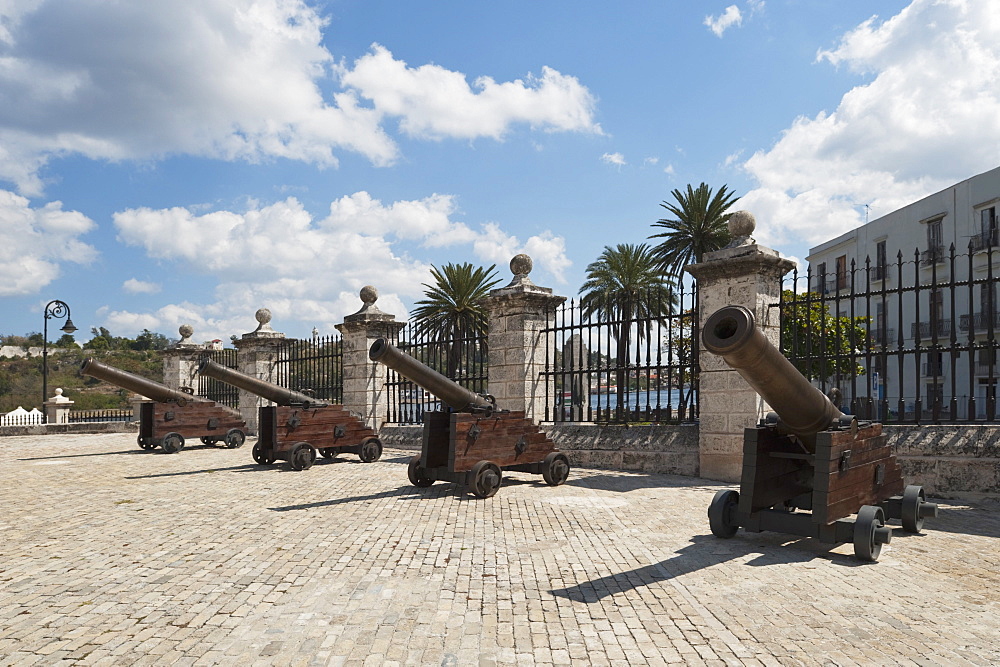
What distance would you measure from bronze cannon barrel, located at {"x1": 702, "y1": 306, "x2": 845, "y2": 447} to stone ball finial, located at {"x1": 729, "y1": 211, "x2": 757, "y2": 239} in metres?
4.37

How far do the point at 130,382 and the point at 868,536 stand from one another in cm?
1412

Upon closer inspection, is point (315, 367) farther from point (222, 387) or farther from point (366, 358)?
point (222, 387)

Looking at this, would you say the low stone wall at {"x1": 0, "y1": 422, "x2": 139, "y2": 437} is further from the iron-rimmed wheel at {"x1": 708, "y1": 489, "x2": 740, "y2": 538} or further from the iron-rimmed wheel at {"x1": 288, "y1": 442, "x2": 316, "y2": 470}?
the iron-rimmed wheel at {"x1": 708, "y1": 489, "x2": 740, "y2": 538}

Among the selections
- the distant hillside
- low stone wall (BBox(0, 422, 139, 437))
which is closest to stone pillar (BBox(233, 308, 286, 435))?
low stone wall (BBox(0, 422, 139, 437))

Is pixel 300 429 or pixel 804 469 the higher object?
pixel 804 469

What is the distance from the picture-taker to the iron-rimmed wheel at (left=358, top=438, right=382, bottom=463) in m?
12.6

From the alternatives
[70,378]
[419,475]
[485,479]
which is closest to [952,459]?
[485,479]

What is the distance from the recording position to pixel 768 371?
5148 mm

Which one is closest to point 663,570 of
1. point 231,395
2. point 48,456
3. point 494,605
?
point 494,605

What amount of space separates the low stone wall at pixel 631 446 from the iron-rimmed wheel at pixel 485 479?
297cm

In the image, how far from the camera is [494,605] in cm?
428

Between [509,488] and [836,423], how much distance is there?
178 inches

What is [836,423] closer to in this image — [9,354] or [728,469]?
[728,469]

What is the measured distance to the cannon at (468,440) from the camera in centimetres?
870
